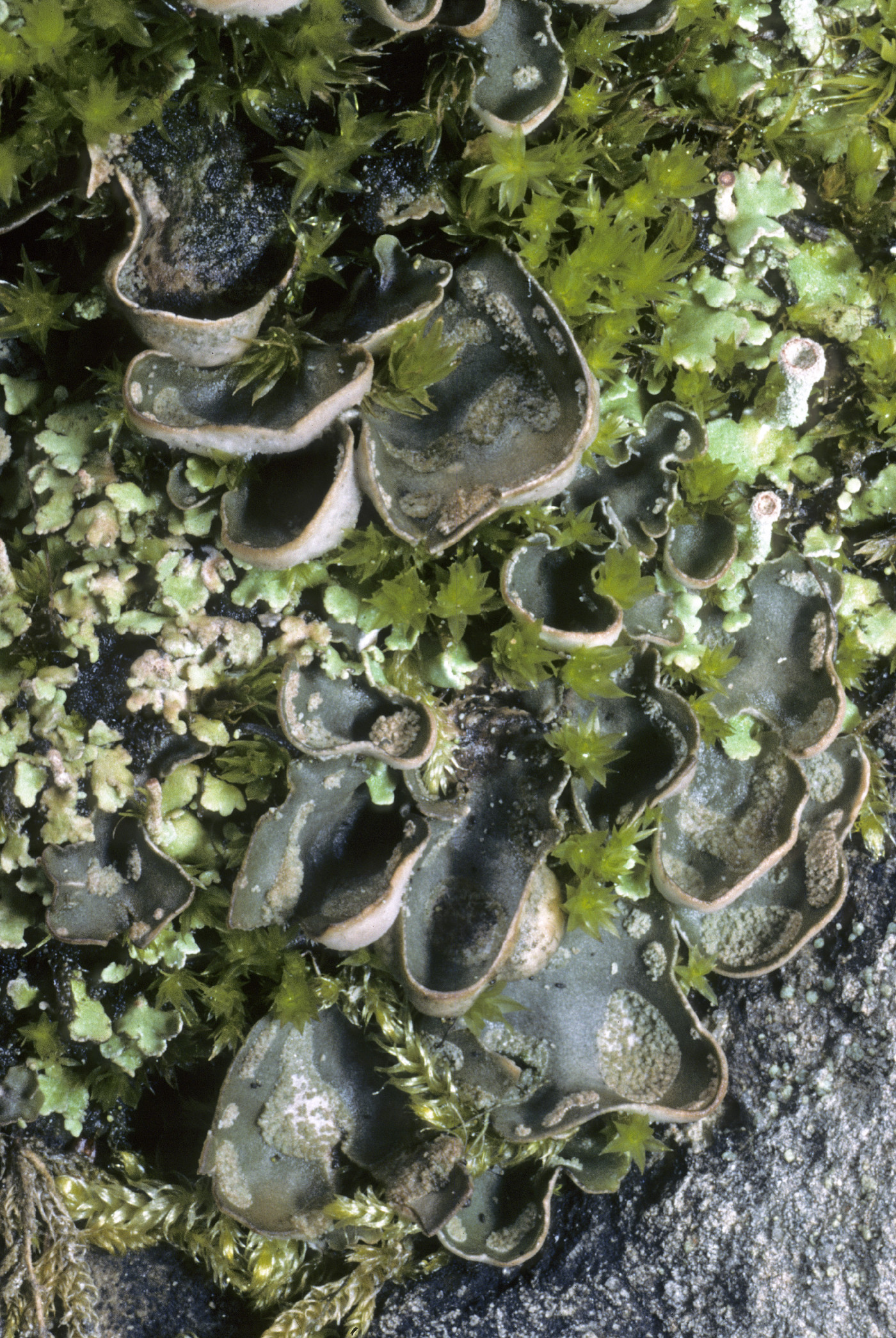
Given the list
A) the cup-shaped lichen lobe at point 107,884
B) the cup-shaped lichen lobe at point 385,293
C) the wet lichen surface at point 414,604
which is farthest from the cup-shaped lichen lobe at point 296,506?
the cup-shaped lichen lobe at point 107,884

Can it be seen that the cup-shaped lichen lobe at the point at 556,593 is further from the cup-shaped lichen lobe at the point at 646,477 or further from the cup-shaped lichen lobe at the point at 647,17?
the cup-shaped lichen lobe at the point at 647,17

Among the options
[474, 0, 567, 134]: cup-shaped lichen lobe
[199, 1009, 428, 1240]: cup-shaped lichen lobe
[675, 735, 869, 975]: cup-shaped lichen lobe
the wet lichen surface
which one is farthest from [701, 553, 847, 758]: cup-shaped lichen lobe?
[199, 1009, 428, 1240]: cup-shaped lichen lobe

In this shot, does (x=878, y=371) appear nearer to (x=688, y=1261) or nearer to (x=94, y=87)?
(x=94, y=87)

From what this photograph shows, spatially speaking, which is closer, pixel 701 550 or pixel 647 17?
pixel 647 17

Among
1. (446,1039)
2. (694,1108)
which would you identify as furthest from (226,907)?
(694,1108)

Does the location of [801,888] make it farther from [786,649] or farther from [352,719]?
[352,719]

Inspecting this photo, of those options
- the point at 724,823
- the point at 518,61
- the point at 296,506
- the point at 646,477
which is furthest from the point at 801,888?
the point at 518,61
